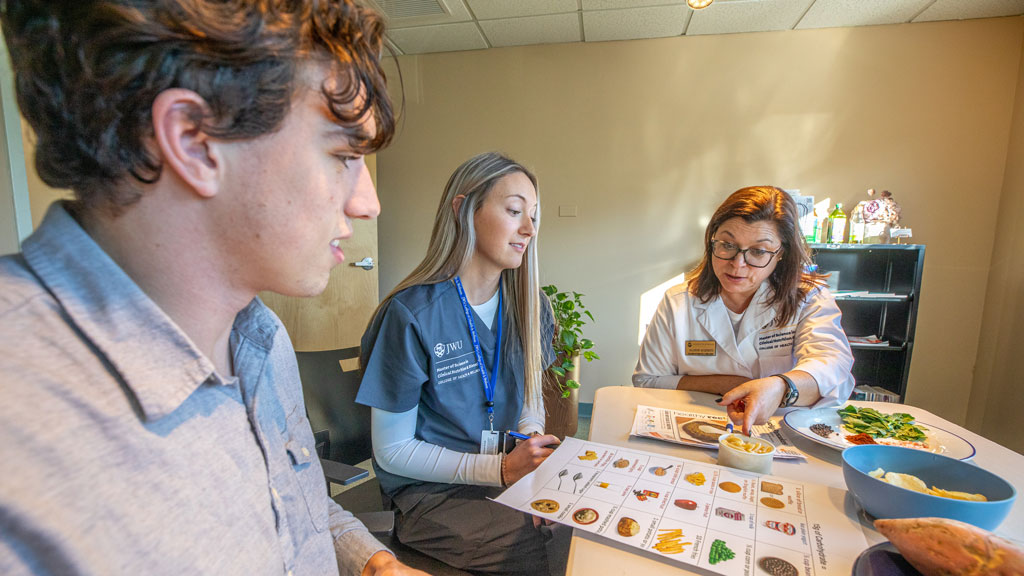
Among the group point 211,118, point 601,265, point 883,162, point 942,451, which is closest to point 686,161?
point 601,265

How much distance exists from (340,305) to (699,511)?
2.87m

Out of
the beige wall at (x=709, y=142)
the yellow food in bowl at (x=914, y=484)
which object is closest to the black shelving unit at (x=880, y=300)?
the beige wall at (x=709, y=142)

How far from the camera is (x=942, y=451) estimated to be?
92cm

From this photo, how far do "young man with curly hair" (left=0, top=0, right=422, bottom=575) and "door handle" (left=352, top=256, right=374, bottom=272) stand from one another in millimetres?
2690

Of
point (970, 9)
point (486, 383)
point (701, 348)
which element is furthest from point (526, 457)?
point (970, 9)

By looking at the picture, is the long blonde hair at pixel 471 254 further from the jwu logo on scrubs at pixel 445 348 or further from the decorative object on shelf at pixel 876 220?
the decorative object on shelf at pixel 876 220

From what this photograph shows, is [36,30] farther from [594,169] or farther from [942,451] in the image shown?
[594,169]

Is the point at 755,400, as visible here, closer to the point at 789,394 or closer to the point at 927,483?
the point at 789,394

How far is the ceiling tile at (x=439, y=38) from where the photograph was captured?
313cm

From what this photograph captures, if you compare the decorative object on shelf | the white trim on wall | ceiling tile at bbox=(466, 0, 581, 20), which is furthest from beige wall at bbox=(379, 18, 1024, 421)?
the white trim on wall

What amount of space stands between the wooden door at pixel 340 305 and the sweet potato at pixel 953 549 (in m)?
2.96

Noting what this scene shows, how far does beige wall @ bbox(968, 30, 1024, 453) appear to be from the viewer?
262 centimetres

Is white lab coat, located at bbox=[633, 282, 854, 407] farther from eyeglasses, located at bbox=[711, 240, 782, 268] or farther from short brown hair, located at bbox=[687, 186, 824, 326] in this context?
eyeglasses, located at bbox=[711, 240, 782, 268]

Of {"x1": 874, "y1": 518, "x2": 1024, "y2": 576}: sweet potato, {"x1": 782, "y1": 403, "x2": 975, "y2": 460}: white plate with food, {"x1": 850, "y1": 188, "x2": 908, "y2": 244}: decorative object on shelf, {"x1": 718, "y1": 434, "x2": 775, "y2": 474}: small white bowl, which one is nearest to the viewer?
{"x1": 874, "y1": 518, "x2": 1024, "y2": 576}: sweet potato
